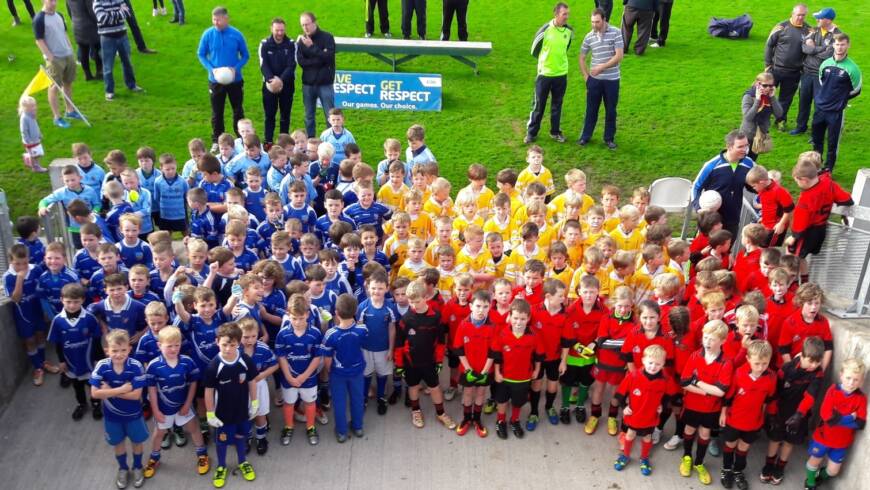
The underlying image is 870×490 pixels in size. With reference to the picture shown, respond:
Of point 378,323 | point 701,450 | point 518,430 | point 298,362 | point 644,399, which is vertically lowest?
point 518,430

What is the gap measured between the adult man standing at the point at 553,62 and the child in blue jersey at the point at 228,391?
23.1ft

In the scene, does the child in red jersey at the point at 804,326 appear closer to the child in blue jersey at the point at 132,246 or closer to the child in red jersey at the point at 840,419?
the child in red jersey at the point at 840,419

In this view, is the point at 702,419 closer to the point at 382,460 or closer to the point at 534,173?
the point at 382,460

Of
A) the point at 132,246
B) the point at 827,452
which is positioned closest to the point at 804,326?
the point at 827,452

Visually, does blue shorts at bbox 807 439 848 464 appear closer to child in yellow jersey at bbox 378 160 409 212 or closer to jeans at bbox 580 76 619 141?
child in yellow jersey at bbox 378 160 409 212

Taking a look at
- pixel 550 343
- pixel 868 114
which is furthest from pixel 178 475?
pixel 868 114

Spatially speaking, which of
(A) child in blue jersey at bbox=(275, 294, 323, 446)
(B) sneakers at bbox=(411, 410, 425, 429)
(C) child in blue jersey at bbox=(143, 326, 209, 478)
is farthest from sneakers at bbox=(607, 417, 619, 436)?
(C) child in blue jersey at bbox=(143, 326, 209, 478)

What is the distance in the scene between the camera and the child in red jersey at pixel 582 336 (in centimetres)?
697

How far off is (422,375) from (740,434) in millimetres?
2728

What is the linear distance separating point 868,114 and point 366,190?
9.40 metres

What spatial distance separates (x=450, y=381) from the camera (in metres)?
7.77

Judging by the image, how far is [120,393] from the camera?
6234mm

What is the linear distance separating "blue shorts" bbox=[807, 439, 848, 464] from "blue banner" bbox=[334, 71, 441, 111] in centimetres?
831

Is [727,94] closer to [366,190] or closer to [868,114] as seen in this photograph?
[868,114]
